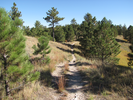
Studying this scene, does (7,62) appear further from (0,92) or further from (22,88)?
(22,88)

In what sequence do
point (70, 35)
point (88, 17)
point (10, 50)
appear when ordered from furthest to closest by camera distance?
point (70, 35) → point (88, 17) → point (10, 50)

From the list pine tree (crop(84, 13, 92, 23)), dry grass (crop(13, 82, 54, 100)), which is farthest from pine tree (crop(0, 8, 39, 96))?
pine tree (crop(84, 13, 92, 23))

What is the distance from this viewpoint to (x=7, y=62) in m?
2.78

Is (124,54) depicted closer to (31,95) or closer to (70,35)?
(70,35)

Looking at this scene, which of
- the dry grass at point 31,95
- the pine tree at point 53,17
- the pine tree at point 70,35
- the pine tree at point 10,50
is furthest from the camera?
the pine tree at point 70,35

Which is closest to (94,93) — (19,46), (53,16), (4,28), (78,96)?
(78,96)

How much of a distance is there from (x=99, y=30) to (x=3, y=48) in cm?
1104

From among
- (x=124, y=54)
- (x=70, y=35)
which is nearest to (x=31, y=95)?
(x=124, y=54)

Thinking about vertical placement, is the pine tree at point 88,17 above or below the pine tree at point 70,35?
above

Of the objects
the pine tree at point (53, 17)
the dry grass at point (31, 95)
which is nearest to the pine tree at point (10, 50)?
the dry grass at point (31, 95)

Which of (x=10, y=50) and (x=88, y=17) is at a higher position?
(x=88, y=17)

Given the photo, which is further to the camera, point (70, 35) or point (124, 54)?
point (70, 35)

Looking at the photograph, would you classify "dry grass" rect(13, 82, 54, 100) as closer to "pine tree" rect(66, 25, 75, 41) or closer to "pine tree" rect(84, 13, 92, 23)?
"pine tree" rect(84, 13, 92, 23)

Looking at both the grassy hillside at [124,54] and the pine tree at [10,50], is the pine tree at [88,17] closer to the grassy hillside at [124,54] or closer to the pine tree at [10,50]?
the grassy hillside at [124,54]
